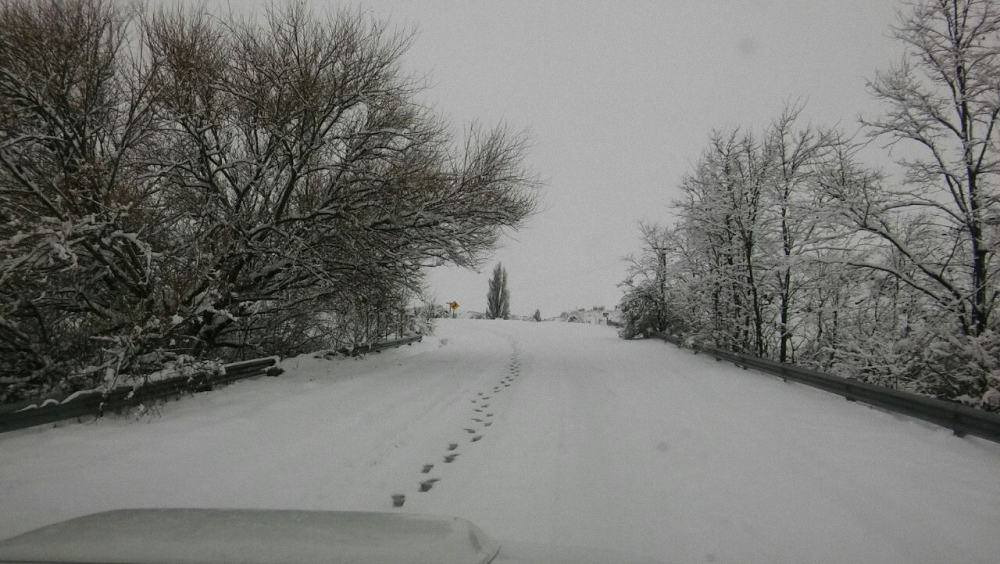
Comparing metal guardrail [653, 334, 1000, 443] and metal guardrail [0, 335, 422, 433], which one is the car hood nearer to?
metal guardrail [0, 335, 422, 433]

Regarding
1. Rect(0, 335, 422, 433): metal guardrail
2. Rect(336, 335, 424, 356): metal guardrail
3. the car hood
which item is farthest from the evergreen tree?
the car hood

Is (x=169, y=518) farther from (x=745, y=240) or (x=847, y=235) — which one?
(x=745, y=240)

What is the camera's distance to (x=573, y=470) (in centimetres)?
395

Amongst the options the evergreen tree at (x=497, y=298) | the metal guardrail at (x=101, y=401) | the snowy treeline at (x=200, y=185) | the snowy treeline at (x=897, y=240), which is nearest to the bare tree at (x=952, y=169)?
the snowy treeline at (x=897, y=240)

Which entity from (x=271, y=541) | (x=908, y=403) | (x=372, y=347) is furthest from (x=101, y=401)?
(x=908, y=403)

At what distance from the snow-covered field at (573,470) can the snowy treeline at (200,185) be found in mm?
1604

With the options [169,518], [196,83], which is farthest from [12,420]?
[196,83]

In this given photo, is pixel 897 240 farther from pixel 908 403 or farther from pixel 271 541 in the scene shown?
pixel 271 541

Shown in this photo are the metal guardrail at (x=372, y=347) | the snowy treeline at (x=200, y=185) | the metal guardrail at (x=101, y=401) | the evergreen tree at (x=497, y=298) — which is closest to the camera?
the metal guardrail at (x=101, y=401)

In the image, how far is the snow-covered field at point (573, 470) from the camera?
2893mm

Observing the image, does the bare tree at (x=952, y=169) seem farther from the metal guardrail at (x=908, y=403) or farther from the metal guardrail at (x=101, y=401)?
the metal guardrail at (x=101, y=401)

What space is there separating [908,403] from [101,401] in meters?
10.00

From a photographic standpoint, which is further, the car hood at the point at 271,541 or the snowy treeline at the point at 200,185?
the snowy treeline at the point at 200,185

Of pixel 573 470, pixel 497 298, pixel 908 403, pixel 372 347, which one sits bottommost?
pixel 573 470
